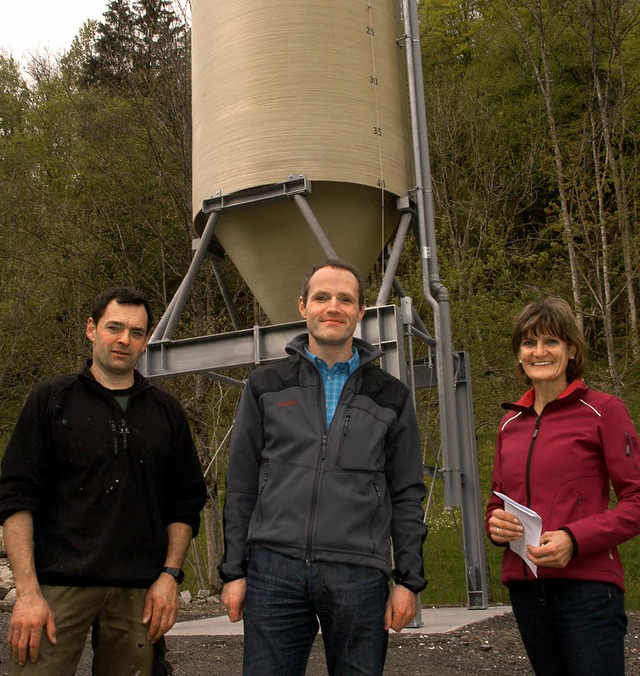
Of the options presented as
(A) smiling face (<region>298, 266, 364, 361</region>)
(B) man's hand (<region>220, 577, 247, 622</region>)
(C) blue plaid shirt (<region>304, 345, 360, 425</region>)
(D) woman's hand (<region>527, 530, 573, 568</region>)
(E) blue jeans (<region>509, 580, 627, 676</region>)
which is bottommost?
(E) blue jeans (<region>509, 580, 627, 676</region>)

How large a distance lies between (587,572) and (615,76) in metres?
21.2

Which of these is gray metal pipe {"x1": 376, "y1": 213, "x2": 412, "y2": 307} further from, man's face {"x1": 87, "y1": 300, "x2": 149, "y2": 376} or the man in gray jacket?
the man in gray jacket

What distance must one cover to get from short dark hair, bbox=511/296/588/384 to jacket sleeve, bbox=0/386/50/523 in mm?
1776

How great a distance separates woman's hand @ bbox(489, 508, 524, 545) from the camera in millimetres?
2934

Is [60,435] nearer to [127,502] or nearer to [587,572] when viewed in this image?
[127,502]

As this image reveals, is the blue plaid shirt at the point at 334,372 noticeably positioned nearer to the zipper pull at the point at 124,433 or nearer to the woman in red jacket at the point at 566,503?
the woman in red jacket at the point at 566,503

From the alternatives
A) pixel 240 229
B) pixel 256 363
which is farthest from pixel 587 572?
pixel 240 229

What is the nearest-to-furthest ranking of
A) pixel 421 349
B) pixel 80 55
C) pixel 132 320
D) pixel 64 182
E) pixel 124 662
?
1. pixel 124 662
2. pixel 132 320
3. pixel 421 349
4. pixel 64 182
5. pixel 80 55

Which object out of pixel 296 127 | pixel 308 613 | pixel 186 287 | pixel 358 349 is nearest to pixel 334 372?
pixel 358 349

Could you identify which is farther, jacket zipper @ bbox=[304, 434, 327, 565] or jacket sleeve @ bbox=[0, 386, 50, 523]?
jacket sleeve @ bbox=[0, 386, 50, 523]

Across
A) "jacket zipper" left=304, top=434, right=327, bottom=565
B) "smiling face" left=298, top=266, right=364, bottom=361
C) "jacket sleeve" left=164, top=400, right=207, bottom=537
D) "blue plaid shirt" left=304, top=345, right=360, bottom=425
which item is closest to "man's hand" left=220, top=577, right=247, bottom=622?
"jacket zipper" left=304, top=434, right=327, bottom=565

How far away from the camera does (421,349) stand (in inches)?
701

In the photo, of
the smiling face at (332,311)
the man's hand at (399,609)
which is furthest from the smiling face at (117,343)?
the man's hand at (399,609)

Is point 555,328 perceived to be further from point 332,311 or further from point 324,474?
point 324,474
